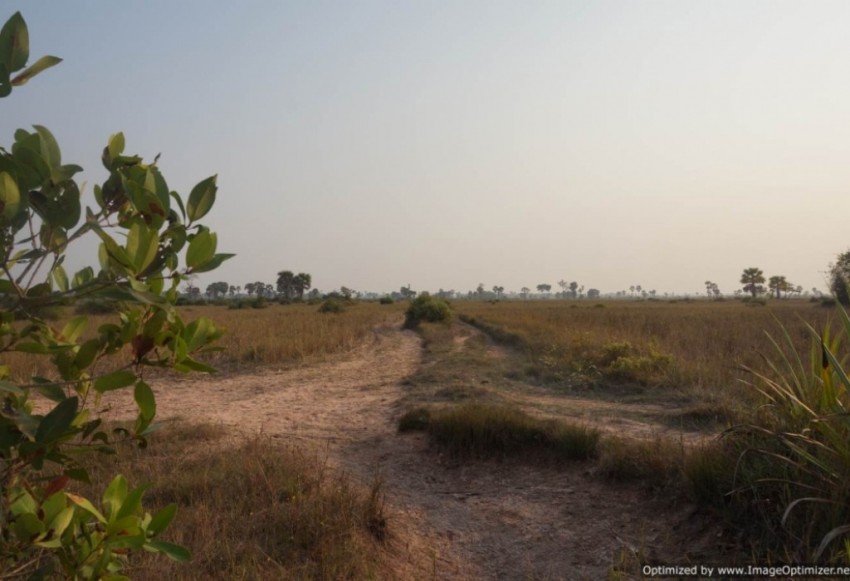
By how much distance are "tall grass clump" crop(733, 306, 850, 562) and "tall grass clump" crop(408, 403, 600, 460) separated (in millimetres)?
1663

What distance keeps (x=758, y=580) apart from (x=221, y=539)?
9.89 feet

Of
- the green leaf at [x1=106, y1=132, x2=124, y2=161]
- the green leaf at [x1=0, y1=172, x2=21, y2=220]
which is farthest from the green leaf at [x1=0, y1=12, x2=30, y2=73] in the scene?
the green leaf at [x1=106, y1=132, x2=124, y2=161]

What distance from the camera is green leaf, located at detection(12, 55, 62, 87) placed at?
1218 mm

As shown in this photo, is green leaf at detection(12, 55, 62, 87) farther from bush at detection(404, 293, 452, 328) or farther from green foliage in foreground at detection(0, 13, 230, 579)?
bush at detection(404, 293, 452, 328)

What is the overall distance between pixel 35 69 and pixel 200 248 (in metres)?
0.53

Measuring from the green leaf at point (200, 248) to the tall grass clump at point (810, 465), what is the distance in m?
2.95

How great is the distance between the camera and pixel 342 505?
12.5 feet

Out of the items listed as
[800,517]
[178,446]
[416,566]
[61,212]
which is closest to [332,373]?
[178,446]

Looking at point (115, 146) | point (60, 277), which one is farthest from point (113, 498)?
point (115, 146)

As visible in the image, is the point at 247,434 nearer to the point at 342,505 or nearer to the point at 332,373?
the point at 342,505

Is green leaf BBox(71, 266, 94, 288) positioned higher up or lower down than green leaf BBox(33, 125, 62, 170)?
lower down

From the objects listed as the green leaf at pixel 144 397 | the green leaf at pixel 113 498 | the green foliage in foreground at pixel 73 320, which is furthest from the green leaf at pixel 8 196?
the green leaf at pixel 113 498

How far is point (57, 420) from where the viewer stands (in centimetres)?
118

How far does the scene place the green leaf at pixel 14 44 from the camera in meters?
1.11
